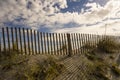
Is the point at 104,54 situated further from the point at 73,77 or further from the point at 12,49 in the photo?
the point at 12,49

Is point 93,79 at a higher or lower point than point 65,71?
lower

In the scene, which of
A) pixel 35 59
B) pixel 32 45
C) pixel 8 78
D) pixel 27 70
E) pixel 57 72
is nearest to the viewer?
pixel 8 78

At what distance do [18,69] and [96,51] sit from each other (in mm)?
7879

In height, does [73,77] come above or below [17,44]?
below

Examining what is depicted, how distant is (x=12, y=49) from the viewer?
7344 mm

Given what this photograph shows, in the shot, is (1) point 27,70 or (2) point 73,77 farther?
(2) point 73,77

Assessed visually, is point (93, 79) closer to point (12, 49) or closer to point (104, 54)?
point (12, 49)

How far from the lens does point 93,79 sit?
25.7ft

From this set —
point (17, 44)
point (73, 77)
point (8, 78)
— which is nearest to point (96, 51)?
point (73, 77)

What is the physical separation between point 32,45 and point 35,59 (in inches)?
42.3

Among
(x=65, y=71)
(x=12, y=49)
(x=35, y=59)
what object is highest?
(x=12, y=49)

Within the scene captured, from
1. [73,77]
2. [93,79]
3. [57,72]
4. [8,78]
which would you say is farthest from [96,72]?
[8,78]

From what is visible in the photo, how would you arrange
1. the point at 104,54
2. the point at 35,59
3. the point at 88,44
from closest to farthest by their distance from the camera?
the point at 35,59
the point at 104,54
the point at 88,44

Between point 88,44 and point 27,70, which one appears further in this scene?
point 88,44
